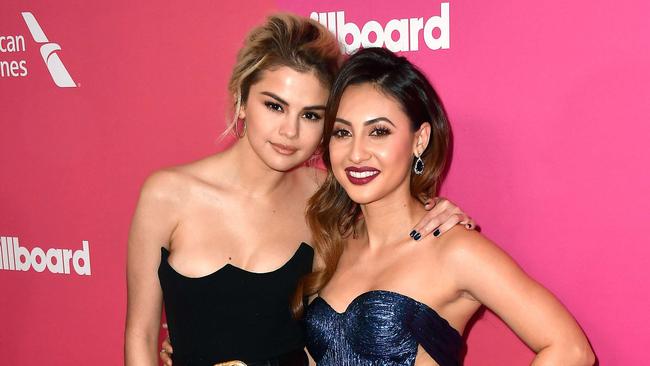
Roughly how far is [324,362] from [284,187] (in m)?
0.58

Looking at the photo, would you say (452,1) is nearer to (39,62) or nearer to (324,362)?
(324,362)

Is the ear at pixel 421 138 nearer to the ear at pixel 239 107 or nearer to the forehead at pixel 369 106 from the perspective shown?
the forehead at pixel 369 106

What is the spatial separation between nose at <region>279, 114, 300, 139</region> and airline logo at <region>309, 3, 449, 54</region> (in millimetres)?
453

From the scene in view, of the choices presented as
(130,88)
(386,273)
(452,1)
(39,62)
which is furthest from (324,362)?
(39,62)

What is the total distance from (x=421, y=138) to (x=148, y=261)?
88 centimetres

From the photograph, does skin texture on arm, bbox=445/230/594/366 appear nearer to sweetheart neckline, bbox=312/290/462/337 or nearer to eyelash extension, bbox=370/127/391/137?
sweetheart neckline, bbox=312/290/462/337

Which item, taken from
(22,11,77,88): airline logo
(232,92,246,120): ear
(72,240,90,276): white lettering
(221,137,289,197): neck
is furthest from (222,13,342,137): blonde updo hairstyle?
(72,240,90,276): white lettering

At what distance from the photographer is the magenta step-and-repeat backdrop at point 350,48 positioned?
2.07 meters

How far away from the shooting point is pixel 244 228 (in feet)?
7.18

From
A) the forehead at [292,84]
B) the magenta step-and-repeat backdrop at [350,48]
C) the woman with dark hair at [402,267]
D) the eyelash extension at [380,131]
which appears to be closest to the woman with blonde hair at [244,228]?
the forehead at [292,84]

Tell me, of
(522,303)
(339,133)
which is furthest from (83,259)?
(522,303)

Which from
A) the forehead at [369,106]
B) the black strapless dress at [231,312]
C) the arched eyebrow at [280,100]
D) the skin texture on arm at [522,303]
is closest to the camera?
the skin texture on arm at [522,303]

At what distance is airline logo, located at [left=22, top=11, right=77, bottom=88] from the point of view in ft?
9.00

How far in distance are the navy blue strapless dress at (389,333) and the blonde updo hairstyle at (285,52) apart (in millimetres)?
619
